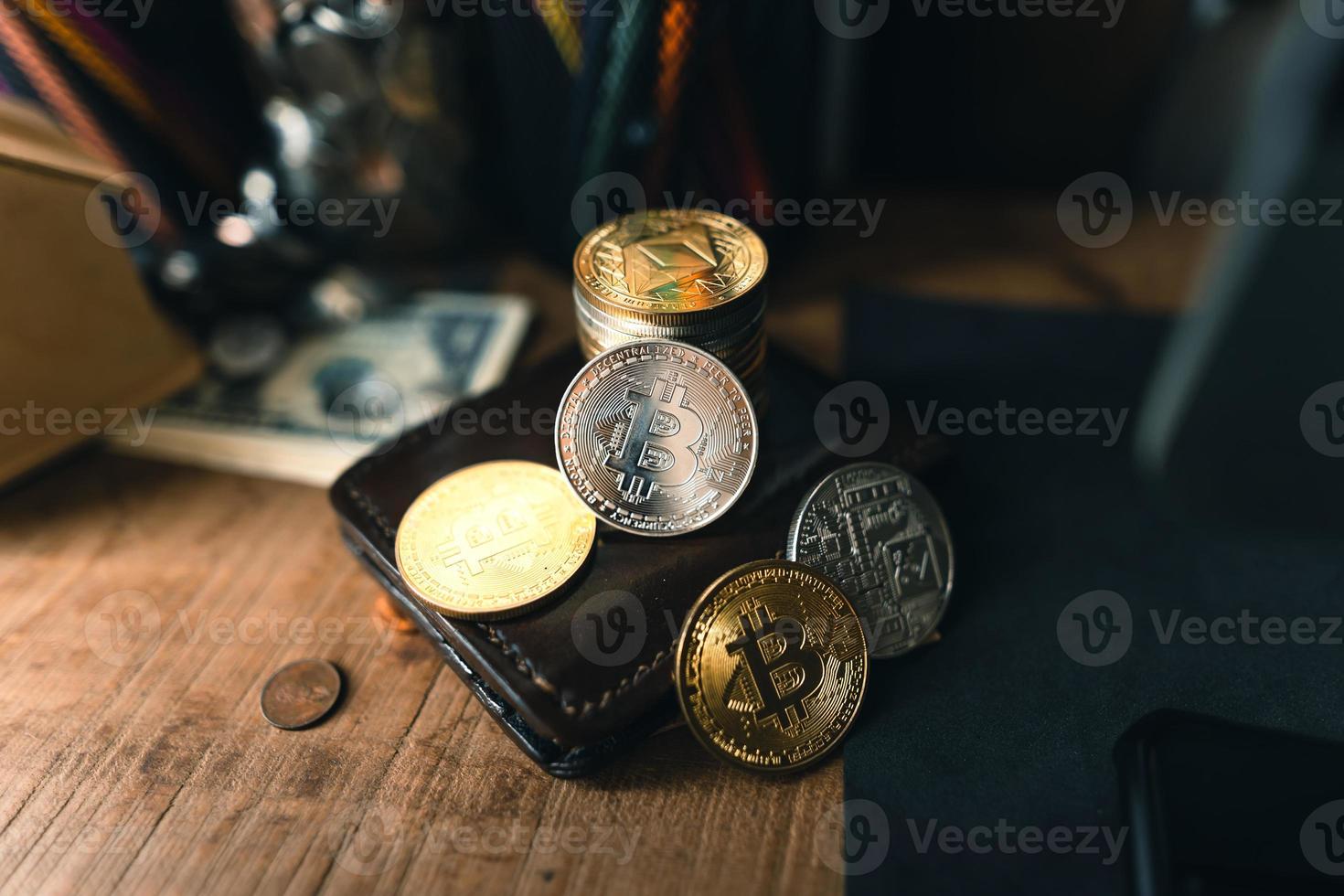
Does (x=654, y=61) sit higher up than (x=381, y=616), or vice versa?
(x=654, y=61)

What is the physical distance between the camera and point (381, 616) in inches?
35.8

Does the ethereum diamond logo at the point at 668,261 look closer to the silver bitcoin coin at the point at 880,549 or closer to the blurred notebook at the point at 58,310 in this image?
the silver bitcoin coin at the point at 880,549

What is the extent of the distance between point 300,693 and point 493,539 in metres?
0.25

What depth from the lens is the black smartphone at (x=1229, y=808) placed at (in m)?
0.68

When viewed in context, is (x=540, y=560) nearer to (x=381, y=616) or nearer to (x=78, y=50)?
(x=381, y=616)

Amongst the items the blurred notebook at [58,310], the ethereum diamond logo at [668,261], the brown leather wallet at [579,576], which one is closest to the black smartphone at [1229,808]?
the brown leather wallet at [579,576]

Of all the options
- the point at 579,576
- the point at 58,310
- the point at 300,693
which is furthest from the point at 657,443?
the point at 58,310

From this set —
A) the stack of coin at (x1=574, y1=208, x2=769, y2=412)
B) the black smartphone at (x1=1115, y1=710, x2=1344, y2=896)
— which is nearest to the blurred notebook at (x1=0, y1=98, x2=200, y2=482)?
the stack of coin at (x1=574, y1=208, x2=769, y2=412)

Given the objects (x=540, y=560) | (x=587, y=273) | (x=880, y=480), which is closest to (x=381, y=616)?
(x=540, y=560)

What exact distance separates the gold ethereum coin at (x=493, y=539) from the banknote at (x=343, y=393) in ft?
0.83

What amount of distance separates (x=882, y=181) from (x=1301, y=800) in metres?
1.11

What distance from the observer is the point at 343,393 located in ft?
3.82

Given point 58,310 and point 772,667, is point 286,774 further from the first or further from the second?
point 58,310

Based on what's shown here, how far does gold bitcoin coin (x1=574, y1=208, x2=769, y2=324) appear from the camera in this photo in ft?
2.60
